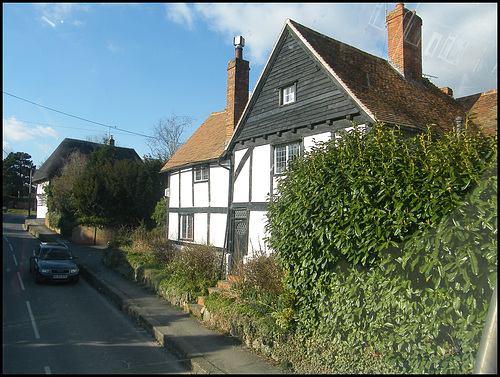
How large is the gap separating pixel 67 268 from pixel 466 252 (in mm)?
14208

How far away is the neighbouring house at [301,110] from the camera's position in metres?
10.9

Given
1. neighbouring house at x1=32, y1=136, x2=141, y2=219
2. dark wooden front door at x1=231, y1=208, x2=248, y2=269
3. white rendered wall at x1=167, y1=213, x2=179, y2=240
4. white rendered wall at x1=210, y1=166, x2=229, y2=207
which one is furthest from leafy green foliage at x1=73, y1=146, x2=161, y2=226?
dark wooden front door at x1=231, y1=208, x2=248, y2=269

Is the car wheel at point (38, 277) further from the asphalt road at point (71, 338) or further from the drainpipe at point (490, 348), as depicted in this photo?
Answer: the drainpipe at point (490, 348)

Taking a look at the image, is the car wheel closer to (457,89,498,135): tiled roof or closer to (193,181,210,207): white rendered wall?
(193,181,210,207): white rendered wall

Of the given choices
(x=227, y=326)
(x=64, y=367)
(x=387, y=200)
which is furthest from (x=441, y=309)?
(x=64, y=367)

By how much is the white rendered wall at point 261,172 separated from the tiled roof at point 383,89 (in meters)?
3.55

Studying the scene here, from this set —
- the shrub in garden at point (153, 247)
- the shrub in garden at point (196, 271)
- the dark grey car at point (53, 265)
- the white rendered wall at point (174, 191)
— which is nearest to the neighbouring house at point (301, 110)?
the shrub in garden at point (196, 271)

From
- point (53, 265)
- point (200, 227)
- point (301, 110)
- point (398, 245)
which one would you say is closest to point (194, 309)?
point (398, 245)

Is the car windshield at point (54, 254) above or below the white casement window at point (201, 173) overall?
below

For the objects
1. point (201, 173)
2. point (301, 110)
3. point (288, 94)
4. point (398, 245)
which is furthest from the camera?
point (201, 173)

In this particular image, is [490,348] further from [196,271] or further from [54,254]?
[54,254]

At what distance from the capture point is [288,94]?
12.9 metres

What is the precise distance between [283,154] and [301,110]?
5.05ft

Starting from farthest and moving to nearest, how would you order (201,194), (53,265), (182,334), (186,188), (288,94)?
1. (186,188)
2. (201,194)
3. (53,265)
4. (288,94)
5. (182,334)
